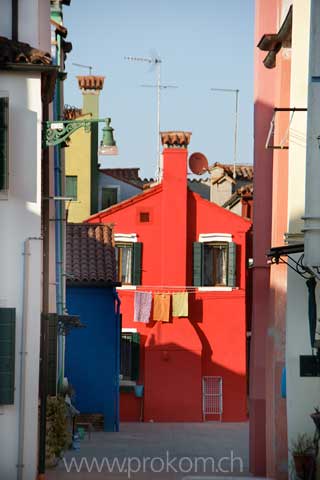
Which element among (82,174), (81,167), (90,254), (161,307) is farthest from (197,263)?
(90,254)

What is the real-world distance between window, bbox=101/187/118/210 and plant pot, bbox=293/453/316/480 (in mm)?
32378

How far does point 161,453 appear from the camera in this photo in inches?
1194

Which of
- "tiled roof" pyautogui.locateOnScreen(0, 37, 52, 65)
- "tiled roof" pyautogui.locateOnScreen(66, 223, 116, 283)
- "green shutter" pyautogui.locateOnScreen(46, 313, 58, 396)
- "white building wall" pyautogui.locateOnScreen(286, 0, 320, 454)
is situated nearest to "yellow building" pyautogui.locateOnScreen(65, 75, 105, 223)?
"tiled roof" pyautogui.locateOnScreen(66, 223, 116, 283)

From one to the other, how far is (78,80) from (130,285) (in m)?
11.7

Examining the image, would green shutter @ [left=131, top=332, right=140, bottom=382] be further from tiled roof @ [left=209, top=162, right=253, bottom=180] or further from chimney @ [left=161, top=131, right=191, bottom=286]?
tiled roof @ [left=209, top=162, right=253, bottom=180]

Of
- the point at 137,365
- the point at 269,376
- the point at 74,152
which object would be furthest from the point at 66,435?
the point at 74,152

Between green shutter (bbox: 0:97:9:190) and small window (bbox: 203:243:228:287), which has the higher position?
green shutter (bbox: 0:97:9:190)

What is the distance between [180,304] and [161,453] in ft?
50.1

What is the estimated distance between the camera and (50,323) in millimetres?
21609

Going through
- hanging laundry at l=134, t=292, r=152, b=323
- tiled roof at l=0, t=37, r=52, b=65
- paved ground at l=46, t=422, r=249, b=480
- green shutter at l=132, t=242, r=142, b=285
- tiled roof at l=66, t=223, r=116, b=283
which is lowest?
paved ground at l=46, t=422, r=249, b=480

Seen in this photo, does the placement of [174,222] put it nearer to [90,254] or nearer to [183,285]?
[183,285]

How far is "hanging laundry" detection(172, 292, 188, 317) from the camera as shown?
4538 centimetres

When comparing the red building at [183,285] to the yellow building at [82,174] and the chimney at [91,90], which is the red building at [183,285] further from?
the chimney at [91,90]

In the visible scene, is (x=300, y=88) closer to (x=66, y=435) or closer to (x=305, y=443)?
(x=305, y=443)
